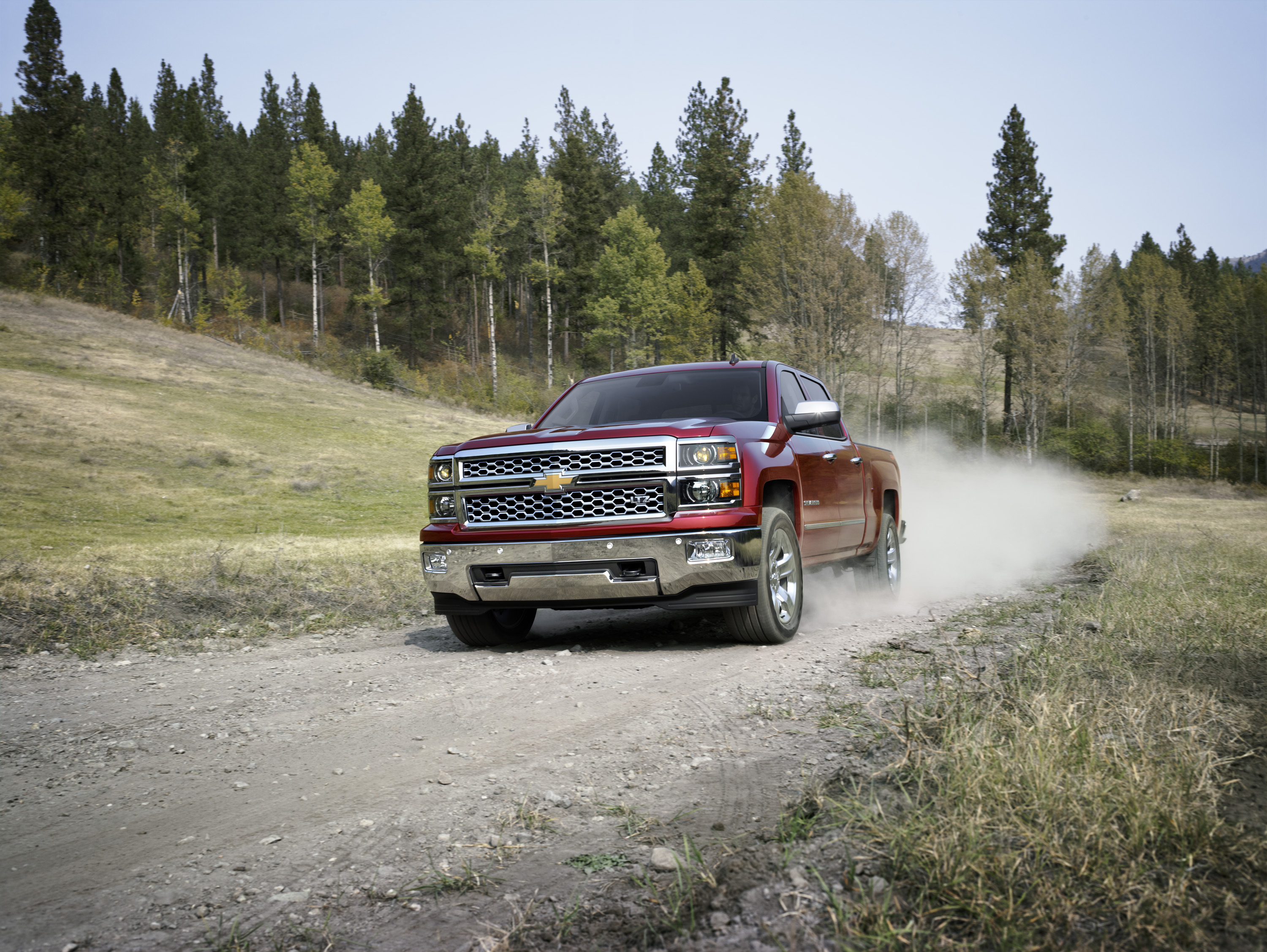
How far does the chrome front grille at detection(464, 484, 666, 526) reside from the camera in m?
5.91

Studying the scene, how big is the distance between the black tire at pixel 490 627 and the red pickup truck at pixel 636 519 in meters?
0.01

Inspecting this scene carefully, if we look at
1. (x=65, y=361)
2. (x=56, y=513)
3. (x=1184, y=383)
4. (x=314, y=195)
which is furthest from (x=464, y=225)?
(x=1184, y=383)

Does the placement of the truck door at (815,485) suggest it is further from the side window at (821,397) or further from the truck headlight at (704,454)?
the truck headlight at (704,454)

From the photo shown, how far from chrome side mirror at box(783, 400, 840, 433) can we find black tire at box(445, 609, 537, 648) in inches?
95.9

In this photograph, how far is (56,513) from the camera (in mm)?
16203

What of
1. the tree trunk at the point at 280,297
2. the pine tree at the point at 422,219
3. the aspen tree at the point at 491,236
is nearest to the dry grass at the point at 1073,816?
the aspen tree at the point at 491,236

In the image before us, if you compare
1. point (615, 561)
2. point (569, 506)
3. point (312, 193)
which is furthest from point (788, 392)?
point (312, 193)

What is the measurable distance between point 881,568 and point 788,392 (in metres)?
2.49

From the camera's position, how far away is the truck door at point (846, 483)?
780cm

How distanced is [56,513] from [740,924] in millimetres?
17423

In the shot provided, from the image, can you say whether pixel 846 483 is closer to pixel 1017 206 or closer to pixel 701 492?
pixel 701 492

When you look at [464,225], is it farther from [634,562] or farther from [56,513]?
[634,562]

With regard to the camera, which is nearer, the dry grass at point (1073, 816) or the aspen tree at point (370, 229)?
the dry grass at point (1073, 816)

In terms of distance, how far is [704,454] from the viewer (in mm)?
5930
